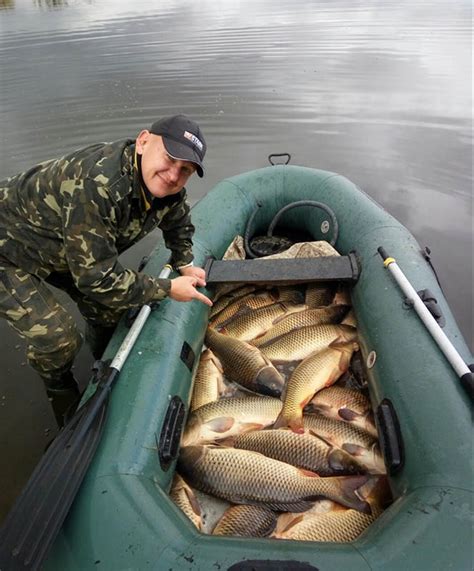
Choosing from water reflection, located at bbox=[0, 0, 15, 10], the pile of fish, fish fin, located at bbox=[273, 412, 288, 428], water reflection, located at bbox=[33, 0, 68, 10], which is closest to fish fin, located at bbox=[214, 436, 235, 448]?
the pile of fish

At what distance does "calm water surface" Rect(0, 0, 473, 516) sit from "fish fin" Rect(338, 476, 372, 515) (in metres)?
2.27

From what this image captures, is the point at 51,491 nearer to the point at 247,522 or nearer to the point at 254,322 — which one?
the point at 247,522

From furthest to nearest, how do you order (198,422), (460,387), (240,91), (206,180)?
(240,91) < (206,180) < (198,422) < (460,387)

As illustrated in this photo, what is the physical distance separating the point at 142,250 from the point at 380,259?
3464mm

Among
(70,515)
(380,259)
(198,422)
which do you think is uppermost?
(380,259)

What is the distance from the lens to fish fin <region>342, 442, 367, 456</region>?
2752mm

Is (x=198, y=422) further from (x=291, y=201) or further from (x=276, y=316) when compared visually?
(x=291, y=201)

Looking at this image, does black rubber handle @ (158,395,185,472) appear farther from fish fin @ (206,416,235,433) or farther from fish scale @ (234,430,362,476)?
fish scale @ (234,430,362,476)

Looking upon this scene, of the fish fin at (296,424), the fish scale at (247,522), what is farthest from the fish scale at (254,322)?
the fish scale at (247,522)

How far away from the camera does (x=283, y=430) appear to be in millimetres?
2846

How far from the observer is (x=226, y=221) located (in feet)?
14.7

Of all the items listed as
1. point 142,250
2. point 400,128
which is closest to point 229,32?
point 400,128

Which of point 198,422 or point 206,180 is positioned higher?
point 206,180

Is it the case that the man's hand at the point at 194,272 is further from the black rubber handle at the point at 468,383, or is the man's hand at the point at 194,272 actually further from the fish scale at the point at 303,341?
the black rubber handle at the point at 468,383
